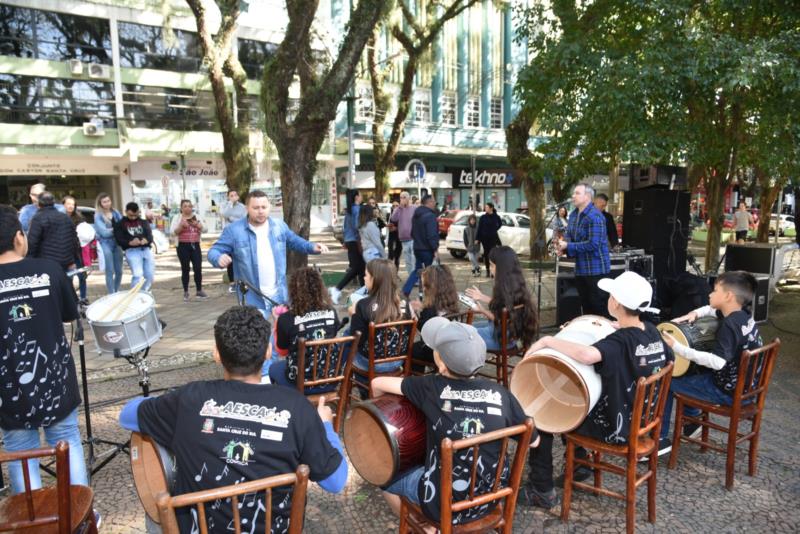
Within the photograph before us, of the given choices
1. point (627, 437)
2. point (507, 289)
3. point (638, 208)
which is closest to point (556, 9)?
point (638, 208)

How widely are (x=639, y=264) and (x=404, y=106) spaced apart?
10.6 m

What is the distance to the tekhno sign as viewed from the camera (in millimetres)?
13078

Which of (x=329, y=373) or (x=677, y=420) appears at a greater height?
(x=329, y=373)

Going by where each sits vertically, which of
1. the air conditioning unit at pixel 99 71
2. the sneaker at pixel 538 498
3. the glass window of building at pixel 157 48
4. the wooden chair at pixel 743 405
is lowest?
the sneaker at pixel 538 498

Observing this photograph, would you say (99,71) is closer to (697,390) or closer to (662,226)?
(662,226)

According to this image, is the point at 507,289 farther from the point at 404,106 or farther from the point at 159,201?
the point at 159,201

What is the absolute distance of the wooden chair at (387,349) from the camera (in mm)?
3934

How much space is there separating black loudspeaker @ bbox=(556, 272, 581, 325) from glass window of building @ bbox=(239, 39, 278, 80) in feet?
66.1

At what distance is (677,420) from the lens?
364 centimetres

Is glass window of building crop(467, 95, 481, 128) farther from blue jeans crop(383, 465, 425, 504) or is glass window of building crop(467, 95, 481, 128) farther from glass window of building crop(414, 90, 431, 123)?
blue jeans crop(383, 465, 425, 504)

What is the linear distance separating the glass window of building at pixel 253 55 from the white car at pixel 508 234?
43.2ft

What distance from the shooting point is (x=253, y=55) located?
24.1 metres

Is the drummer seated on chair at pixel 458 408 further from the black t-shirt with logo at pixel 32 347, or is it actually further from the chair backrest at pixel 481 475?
the black t-shirt with logo at pixel 32 347

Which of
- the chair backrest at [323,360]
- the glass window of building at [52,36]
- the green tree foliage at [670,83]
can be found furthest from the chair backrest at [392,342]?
the glass window of building at [52,36]
